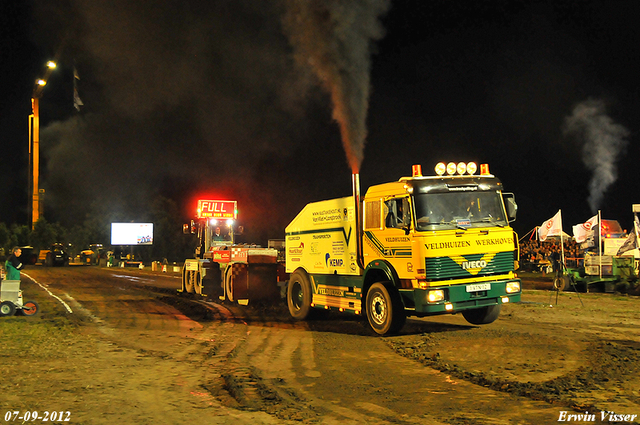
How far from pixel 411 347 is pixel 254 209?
2821 inches

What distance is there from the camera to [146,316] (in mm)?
15258

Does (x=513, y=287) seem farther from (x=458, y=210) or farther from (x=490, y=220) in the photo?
(x=458, y=210)

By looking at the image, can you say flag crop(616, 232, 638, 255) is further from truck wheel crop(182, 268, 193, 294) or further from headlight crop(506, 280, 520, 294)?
truck wheel crop(182, 268, 193, 294)

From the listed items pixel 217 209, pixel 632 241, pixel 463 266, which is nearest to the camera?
pixel 463 266

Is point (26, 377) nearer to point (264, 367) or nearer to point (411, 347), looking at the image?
point (264, 367)

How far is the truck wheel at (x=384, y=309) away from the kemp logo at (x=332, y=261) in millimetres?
1367

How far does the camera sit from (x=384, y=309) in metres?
11.2

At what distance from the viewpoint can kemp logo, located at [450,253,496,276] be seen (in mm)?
10758

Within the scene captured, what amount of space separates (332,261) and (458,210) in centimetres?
344

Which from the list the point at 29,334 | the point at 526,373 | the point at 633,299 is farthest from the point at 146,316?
the point at 633,299

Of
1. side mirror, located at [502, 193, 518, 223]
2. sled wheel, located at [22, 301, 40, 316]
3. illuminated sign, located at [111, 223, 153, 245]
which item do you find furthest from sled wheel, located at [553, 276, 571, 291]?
illuminated sign, located at [111, 223, 153, 245]

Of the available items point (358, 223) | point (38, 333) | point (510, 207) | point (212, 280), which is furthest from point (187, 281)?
point (510, 207)

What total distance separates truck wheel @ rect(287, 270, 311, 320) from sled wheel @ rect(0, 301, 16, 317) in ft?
23.5

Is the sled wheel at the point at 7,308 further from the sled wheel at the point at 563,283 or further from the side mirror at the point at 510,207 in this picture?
the sled wheel at the point at 563,283
